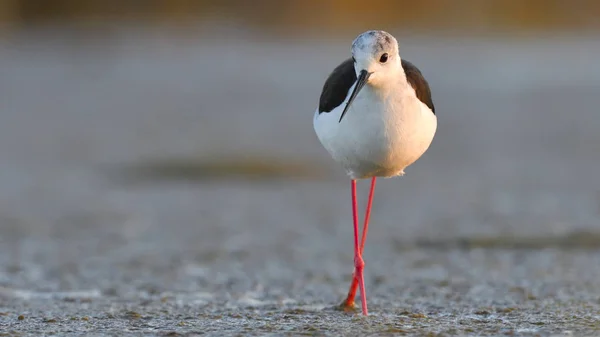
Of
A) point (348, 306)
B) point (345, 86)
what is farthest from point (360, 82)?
point (348, 306)

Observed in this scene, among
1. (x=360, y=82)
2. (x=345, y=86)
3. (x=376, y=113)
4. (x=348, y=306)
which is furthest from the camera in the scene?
(x=348, y=306)

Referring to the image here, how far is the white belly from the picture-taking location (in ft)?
15.1

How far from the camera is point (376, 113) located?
15.1 feet

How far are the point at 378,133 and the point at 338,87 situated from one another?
389mm

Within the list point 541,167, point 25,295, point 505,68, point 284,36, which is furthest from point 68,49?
point 25,295

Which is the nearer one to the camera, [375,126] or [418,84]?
[375,126]

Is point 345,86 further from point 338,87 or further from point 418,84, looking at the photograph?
point 418,84

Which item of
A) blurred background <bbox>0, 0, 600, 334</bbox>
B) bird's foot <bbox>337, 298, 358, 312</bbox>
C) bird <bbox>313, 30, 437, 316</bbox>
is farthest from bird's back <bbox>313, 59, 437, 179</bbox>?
blurred background <bbox>0, 0, 600, 334</bbox>

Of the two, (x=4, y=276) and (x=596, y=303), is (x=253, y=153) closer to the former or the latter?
(x=4, y=276)

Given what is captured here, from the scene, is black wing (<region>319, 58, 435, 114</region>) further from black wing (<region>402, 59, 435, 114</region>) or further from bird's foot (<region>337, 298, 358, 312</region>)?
bird's foot (<region>337, 298, 358, 312</region>)

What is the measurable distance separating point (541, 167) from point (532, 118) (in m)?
3.47

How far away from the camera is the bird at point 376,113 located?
4.54m

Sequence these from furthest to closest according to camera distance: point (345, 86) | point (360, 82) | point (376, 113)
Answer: point (345, 86)
point (376, 113)
point (360, 82)

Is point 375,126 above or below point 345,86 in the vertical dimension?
below
